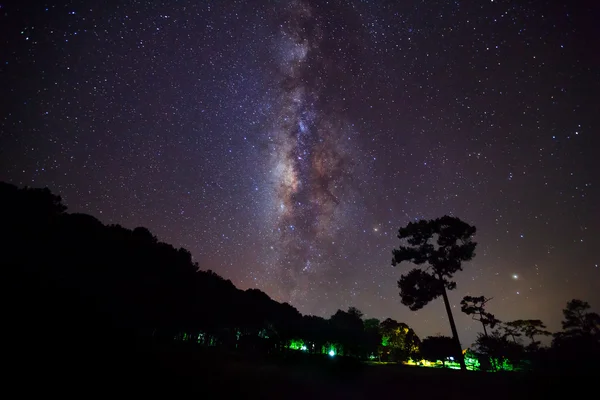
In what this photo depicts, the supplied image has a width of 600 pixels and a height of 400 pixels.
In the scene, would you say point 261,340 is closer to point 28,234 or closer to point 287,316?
point 287,316

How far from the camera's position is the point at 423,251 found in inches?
1006

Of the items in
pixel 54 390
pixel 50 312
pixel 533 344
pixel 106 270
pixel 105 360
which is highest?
pixel 106 270

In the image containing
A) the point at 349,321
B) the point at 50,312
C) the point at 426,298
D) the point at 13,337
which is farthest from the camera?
the point at 349,321

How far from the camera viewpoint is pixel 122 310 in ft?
98.7

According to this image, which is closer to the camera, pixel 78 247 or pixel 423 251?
pixel 423 251

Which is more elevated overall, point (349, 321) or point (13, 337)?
point (349, 321)

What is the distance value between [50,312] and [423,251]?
2748 cm

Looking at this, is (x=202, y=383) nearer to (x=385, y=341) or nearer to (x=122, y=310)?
(x=122, y=310)

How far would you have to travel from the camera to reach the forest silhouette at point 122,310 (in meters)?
10.4

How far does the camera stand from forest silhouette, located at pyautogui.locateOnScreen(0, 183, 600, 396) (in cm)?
1045

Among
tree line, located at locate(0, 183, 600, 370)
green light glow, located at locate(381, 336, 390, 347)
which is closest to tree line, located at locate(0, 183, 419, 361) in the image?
tree line, located at locate(0, 183, 600, 370)

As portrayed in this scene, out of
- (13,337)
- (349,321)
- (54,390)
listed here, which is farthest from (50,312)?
(349,321)

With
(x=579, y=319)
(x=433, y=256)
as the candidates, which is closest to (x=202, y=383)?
(x=433, y=256)

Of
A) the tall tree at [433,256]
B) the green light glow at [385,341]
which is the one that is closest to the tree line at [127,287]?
the tall tree at [433,256]
